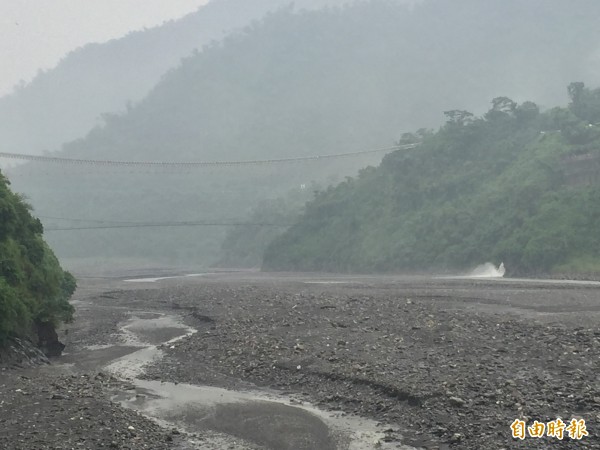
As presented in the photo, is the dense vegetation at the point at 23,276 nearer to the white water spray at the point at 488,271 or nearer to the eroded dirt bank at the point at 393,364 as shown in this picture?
the eroded dirt bank at the point at 393,364

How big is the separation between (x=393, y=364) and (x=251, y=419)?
222 inches

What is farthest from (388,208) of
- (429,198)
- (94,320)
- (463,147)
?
(94,320)

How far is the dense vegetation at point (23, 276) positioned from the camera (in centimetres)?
2433

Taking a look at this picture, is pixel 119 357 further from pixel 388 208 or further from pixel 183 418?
pixel 388 208

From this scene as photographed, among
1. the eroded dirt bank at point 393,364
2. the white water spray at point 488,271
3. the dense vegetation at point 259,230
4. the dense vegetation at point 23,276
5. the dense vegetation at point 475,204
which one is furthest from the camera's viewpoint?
the dense vegetation at point 259,230

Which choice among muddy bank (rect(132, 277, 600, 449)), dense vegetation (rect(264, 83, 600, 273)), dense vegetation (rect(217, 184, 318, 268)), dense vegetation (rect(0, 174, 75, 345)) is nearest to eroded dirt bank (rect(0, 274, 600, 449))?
muddy bank (rect(132, 277, 600, 449))

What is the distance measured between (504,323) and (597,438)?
14.1m

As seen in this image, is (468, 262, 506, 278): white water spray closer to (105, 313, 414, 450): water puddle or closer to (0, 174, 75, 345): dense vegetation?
(0, 174, 75, 345): dense vegetation

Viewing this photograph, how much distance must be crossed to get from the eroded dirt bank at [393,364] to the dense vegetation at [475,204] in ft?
95.4

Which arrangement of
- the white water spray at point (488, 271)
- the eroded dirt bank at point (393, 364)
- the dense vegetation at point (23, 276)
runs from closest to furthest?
1. the eroded dirt bank at point (393, 364)
2. the dense vegetation at point (23, 276)
3. the white water spray at point (488, 271)

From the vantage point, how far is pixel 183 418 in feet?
60.5

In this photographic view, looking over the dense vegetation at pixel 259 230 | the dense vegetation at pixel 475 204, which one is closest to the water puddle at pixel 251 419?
the dense vegetation at pixel 475 204

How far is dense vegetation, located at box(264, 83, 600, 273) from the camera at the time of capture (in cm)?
6762

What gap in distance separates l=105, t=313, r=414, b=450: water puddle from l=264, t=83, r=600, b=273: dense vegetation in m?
48.7
